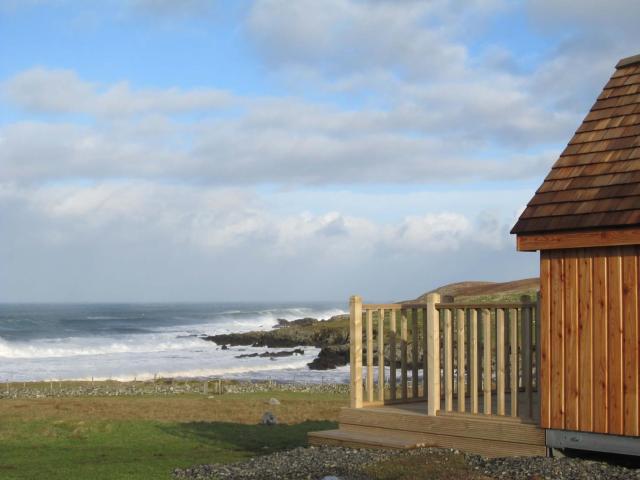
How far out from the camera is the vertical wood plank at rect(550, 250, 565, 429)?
35.2 ft

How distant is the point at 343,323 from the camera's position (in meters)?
88.4

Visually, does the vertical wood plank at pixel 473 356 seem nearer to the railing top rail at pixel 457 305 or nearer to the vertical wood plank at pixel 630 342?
the railing top rail at pixel 457 305

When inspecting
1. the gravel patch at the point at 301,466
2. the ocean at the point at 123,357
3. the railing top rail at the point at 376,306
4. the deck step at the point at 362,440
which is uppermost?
the railing top rail at the point at 376,306

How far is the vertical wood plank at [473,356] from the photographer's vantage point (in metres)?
12.0

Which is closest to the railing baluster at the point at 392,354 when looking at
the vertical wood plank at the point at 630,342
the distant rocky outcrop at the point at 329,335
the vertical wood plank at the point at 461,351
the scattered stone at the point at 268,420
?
the vertical wood plank at the point at 461,351

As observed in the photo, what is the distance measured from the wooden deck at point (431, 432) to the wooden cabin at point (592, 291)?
449mm

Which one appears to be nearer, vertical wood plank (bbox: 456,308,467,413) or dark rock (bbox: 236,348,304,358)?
vertical wood plank (bbox: 456,308,467,413)

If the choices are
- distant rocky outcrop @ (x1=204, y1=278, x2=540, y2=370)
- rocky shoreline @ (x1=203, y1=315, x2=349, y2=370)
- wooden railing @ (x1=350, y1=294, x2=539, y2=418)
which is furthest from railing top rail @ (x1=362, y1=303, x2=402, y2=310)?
rocky shoreline @ (x1=203, y1=315, x2=349, y2=370)

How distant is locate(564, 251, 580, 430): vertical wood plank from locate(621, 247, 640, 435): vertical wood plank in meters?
0.63

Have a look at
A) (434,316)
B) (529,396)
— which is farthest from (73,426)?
(529,396)

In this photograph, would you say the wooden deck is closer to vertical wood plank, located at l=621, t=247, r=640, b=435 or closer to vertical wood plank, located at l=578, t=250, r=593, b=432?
vertical wood plank, located at l=578, t=250, r=593, b=432

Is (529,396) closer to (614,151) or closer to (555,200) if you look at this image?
(555,200)

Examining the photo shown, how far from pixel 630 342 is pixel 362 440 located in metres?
4.23

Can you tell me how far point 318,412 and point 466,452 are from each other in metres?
11.5
